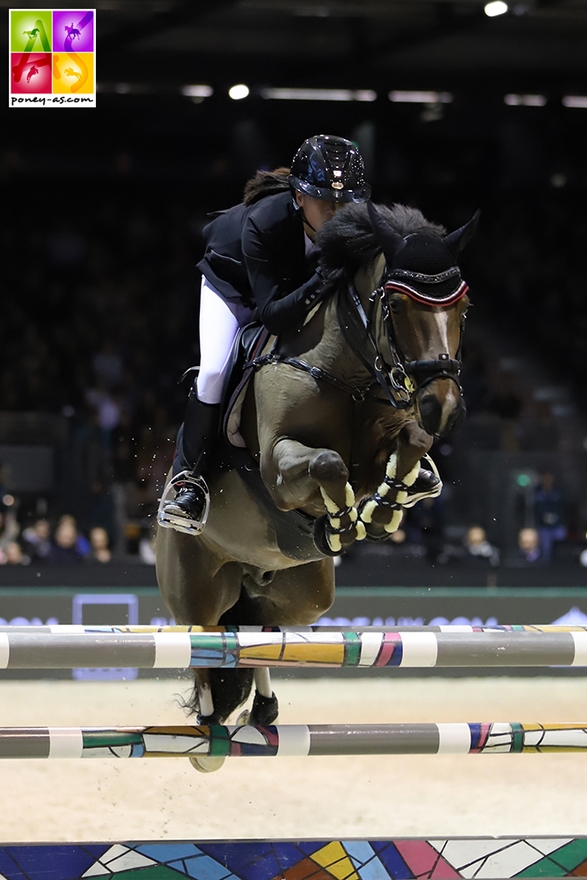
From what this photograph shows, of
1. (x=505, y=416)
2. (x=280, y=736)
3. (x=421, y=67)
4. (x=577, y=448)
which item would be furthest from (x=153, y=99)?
(x=280, y=736)

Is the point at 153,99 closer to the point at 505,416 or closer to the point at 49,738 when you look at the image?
the point at 505,416

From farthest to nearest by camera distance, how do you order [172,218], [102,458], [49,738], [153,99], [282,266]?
[172,218] < [153,99] < [102,458] < [282,266] < [49,738]

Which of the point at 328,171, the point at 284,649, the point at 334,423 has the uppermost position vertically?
the point at 328,171

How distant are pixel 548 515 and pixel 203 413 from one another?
19.3 feet

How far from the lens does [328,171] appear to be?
9.91 ft

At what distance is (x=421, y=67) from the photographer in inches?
380

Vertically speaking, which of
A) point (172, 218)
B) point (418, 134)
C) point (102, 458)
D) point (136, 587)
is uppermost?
point (418, 134)

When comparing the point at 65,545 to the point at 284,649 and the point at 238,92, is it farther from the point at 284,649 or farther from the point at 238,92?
the point at 284,649

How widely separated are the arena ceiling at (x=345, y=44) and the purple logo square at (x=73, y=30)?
175cm

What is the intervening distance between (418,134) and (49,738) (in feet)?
30.1

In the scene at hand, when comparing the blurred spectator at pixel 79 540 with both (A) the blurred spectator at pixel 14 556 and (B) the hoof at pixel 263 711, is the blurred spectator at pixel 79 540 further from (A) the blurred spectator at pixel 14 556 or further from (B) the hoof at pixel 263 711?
(B) the hoof at pixel 263 711

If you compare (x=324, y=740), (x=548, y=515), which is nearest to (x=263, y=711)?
(x=324, y=740)

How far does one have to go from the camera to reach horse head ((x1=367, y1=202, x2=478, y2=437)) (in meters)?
2.47

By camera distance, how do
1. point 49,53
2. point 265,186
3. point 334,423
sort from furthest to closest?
1. point 49,53
2. point 265,186
3. point 334,423
